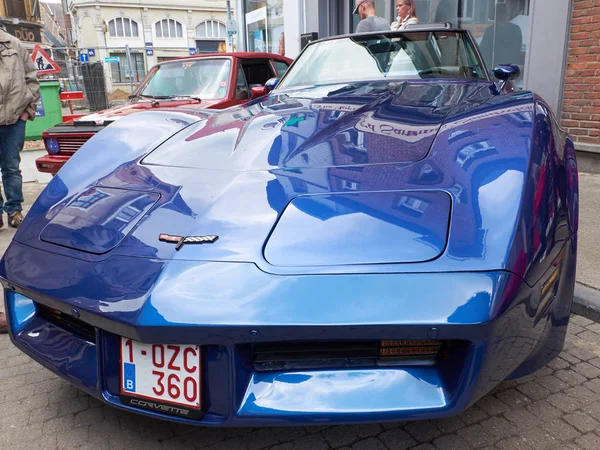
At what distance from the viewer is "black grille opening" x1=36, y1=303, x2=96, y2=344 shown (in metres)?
1.52

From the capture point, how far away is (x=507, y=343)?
4.17 feet

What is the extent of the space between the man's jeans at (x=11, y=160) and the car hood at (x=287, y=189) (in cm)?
264

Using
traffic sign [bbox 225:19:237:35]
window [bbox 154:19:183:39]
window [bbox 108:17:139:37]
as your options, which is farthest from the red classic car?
window [bbox 154:19:183:39]

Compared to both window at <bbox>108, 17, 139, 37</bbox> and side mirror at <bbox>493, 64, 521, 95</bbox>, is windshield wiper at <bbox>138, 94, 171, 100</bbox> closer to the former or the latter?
side mirror at <bbox>493, 64, 521, 95</bbox>

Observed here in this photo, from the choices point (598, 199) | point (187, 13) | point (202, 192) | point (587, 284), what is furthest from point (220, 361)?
point (187, 13)

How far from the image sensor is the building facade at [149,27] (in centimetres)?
4431

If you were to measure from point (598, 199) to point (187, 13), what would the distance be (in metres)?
48.6

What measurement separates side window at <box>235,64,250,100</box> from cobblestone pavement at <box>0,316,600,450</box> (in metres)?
4.05

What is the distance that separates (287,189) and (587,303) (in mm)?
1788

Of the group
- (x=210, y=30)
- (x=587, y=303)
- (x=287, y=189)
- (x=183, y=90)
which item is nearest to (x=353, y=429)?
(x=287, y=189)

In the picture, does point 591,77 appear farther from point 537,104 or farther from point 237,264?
point 237,264

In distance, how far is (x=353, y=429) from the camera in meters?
1.68

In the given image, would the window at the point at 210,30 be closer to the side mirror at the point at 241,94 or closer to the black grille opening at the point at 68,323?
the side mirror at the point at 241,94

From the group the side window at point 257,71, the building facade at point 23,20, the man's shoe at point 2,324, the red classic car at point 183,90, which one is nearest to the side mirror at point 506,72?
the man's shoe at point 2,324
